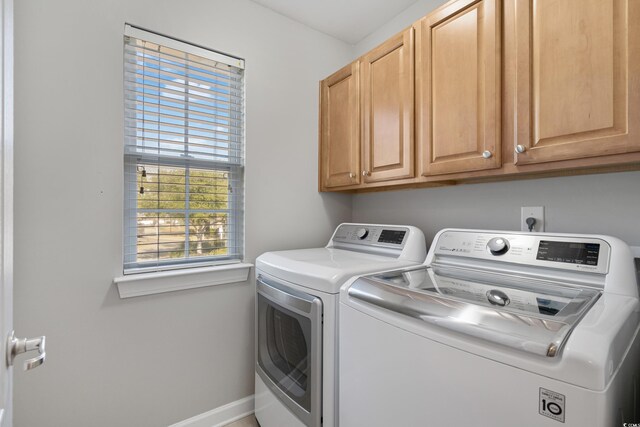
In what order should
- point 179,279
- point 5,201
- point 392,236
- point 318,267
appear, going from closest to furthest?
point 5,201
point 318,267
point 179,279
point 392,236

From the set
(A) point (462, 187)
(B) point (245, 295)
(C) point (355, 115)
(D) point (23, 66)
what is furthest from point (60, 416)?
(A) point (462, 187)

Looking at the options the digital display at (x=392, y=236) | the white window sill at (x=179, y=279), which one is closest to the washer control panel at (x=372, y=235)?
the digital display at (x=392, y=236)

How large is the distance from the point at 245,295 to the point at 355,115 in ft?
4.32

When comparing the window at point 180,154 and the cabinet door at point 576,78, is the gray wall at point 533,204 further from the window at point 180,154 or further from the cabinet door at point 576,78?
the window at point 180,154

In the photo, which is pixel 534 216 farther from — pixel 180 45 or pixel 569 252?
pixel 180 45

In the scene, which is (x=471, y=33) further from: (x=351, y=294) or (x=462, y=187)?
(x=351, y=294)

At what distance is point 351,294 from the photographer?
105cm

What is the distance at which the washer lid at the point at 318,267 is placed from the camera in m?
1.15

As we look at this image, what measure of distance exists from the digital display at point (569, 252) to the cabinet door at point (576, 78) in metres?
0.32

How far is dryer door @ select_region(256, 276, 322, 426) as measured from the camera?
117cm

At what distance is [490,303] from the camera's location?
2.70 feet

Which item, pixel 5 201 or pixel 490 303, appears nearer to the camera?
pixel 5 201

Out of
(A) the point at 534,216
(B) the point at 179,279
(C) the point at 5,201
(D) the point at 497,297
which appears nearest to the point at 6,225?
(C) the point at 5,201

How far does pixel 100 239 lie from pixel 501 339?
1.62 meters
